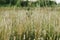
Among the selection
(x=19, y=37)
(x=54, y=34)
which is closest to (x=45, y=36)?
(x=54, y=34)

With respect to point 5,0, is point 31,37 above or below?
above

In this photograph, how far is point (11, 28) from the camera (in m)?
3.15

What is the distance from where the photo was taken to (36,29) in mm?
2990

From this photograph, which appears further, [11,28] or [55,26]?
[55,26]

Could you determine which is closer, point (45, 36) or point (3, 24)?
point (45, 36)

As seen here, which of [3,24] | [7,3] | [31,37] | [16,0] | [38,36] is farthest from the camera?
[16,0]

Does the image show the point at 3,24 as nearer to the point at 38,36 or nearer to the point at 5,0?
the point at 38,36

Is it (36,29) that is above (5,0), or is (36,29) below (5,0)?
above

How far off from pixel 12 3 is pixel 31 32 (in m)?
19.7

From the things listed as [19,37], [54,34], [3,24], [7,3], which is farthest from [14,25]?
[7,3]

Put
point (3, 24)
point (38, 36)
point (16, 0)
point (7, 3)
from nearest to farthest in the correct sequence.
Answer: point (38, 36) → point (3, 24) → point (7, 3) → point (16, 0)

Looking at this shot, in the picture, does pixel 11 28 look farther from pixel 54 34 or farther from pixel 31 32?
pixel 54 34

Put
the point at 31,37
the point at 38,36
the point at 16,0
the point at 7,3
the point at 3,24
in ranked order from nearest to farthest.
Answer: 1. the point at 38,36
2. the point at 31,37
3. the point at 3,24
4. the point at 7,3
5. the point at 16,0

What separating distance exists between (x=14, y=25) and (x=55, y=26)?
0.64 metres
